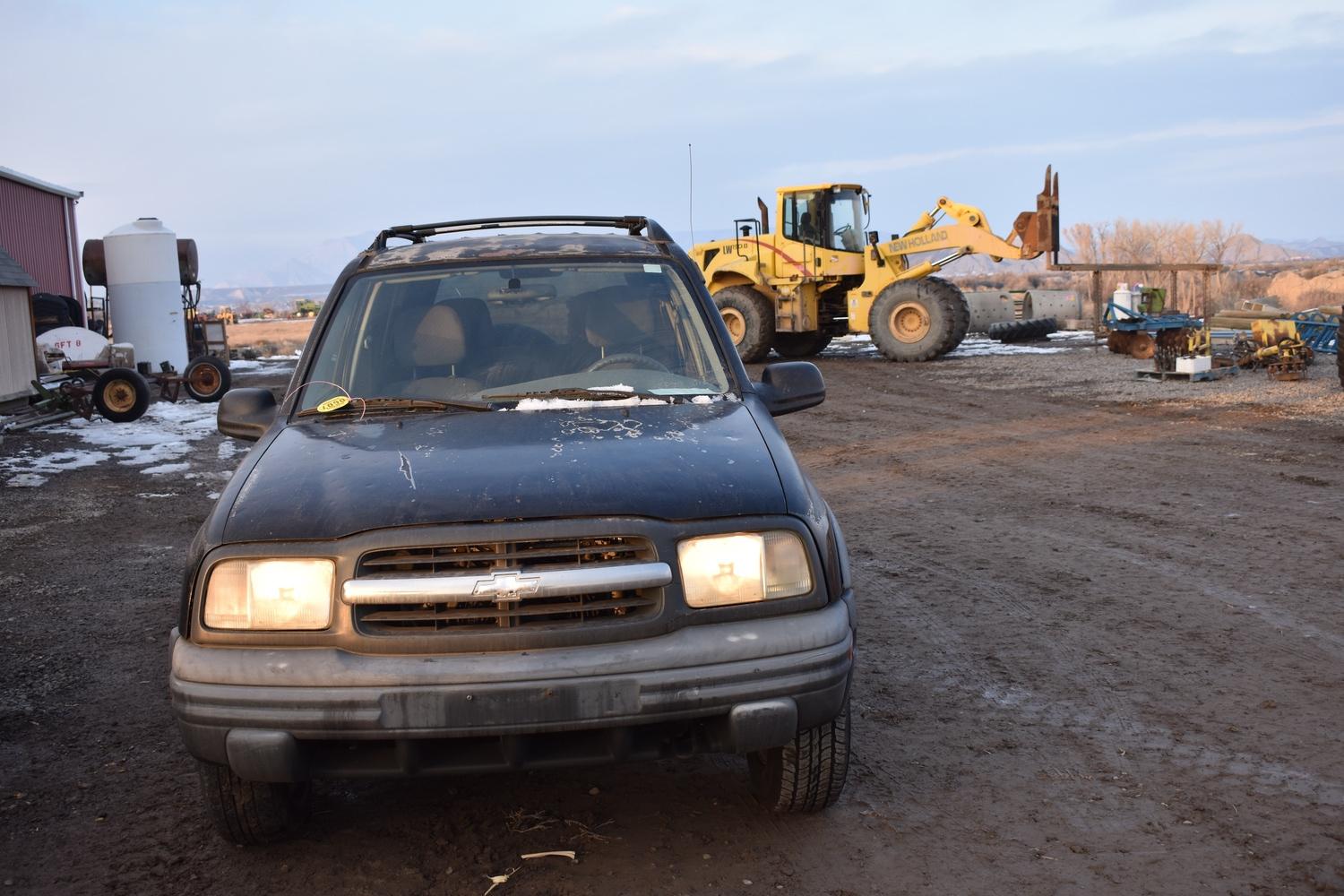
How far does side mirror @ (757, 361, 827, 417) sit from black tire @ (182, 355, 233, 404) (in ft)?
48.0

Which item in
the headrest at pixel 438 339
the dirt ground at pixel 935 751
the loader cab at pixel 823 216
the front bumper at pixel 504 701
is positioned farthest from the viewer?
the loader cab at pixel 823 216

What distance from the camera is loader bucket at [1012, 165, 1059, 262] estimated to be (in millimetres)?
21219

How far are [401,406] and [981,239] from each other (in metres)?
19.0

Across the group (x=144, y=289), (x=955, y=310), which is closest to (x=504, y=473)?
(x=955, y=310)

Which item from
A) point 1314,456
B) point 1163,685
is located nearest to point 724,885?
point 1163,685

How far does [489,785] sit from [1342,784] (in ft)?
8.51

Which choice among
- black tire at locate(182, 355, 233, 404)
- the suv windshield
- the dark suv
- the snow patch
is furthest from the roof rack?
black tire at locate(182, 355, 233, 404)

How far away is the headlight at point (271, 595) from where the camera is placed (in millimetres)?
2959

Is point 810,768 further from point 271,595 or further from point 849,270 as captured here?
point 849,270

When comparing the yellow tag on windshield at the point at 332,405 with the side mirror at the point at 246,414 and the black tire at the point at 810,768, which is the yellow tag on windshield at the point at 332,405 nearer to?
the side mirror at the point at 246,414

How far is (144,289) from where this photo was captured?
21469 millimetres

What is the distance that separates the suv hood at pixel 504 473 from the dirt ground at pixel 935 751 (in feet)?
3.24

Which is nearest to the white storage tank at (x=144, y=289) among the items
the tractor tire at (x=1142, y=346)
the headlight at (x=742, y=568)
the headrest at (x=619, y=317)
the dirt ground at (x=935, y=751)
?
the dirt ground at (x=935, y=751)

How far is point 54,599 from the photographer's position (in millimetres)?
6262
